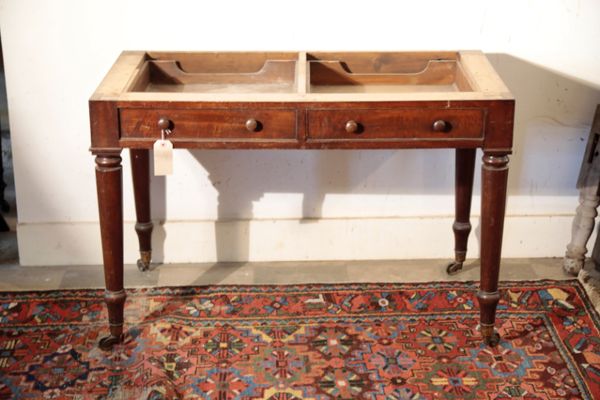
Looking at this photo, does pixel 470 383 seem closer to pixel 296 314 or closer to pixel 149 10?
pixel 296 314

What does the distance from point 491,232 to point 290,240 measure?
1008 millimetres

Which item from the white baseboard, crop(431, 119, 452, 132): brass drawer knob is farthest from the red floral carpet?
crop(431, 119, 452, 132): brass drawer knob

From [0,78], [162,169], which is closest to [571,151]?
[162,169]

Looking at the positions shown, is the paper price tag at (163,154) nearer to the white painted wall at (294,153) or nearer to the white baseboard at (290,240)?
the white painted wall at (294,153)

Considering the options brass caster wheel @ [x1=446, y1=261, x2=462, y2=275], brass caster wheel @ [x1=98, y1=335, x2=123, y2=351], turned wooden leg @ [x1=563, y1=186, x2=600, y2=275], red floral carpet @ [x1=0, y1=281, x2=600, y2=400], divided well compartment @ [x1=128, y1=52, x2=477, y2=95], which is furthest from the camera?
brass caster wheel @ [x1=446, y1=261, x2=462, y2=275]

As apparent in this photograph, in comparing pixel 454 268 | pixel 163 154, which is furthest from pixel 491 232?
pixel 163 154

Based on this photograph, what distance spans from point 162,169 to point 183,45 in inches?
30.0

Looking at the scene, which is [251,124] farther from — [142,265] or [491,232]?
[142,265]

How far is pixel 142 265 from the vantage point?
356 centimetres

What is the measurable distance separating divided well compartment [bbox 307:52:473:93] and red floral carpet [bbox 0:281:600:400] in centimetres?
82

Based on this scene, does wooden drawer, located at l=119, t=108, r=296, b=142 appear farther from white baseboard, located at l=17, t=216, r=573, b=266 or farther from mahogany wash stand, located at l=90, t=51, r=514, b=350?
white baseboard, located at l=17, t=216, r=573, b=266

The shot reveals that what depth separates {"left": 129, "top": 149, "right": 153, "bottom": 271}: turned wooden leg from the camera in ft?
10.9

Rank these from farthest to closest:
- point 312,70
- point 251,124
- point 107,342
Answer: point 312,70
point 107,342
point 251,124

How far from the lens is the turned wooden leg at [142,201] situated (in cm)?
333
